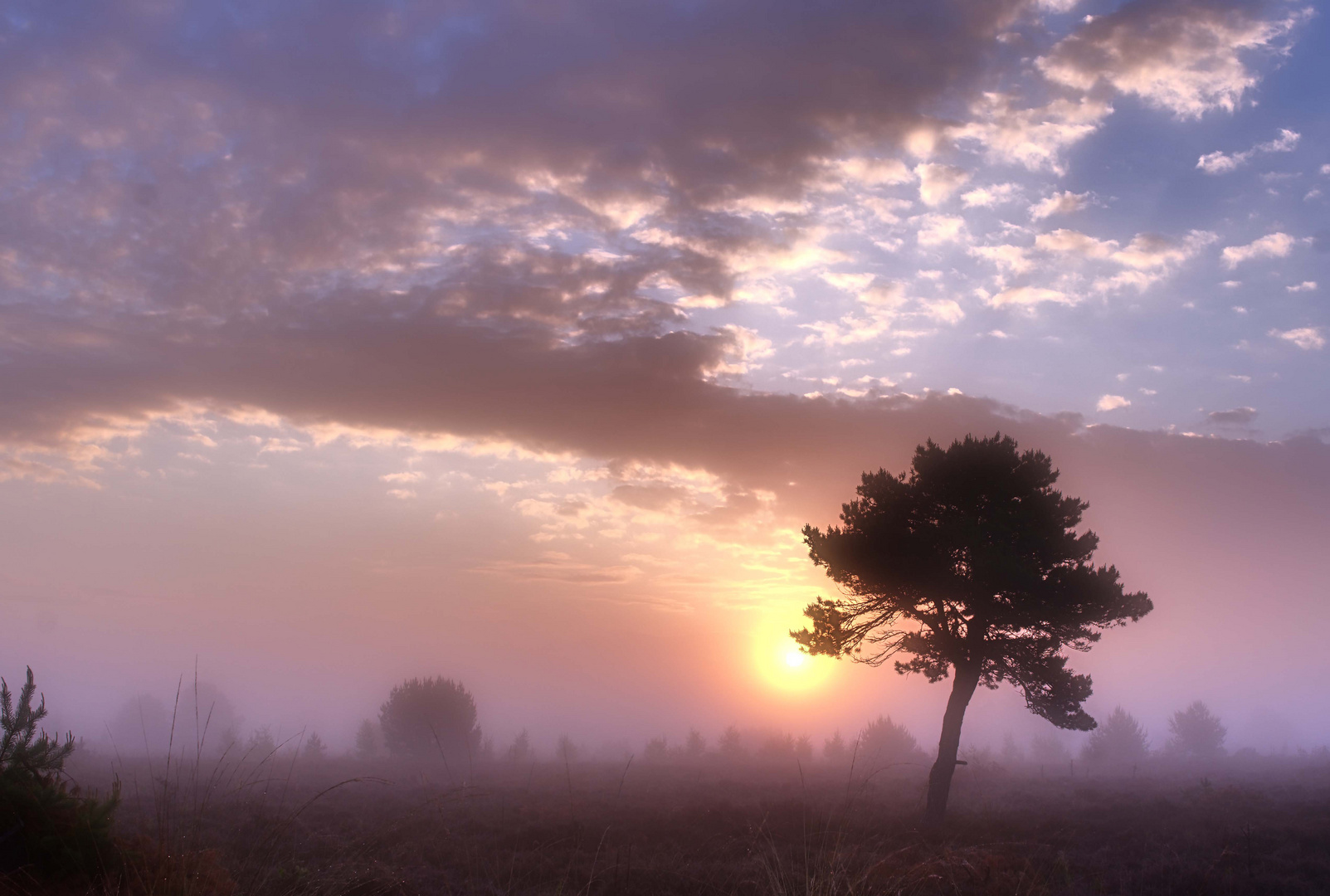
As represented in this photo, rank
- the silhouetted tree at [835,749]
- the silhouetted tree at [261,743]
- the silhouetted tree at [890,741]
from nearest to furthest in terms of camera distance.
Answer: the silhouetted tree at [261,743] < the silhouetted tree at [890,741] < the silhouetted tree at [835,749]

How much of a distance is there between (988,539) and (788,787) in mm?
16774

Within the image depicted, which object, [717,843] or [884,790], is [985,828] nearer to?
[717,843]

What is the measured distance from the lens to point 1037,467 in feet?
62.2

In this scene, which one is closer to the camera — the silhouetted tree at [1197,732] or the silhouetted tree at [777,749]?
the silhouetted tree at [777,749]

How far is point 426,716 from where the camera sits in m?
56.6

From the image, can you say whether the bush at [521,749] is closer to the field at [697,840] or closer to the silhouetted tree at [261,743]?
the field at [697,840]

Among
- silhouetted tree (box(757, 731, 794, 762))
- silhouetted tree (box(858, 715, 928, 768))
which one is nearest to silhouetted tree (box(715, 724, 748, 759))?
silhouetted tree (box(757, 731, 794, 762))

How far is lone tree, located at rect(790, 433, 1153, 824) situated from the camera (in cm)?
1802

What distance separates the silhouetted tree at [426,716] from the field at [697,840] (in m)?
28.8

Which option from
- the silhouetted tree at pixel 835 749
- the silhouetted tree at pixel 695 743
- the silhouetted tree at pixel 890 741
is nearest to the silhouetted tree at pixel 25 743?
the silhouetted tree at pixel 890 741

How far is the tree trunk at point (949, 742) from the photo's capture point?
18.5 meters

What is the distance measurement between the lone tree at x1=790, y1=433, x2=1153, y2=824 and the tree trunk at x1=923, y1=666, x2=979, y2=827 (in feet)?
0.11

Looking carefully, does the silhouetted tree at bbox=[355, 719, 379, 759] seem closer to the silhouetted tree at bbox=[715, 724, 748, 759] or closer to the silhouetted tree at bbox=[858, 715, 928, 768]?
the silhouetted tree at bbox=[715, 724, 748, 759]

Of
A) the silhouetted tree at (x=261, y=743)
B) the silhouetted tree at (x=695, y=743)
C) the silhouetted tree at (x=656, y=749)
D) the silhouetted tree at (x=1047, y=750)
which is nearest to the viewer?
the silhouetted tree at (x=261, y=743)
